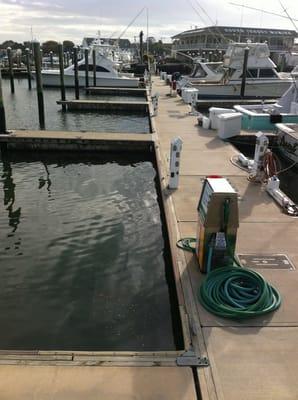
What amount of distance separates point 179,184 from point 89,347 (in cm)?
451

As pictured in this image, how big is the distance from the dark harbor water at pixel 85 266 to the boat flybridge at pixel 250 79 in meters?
16.1

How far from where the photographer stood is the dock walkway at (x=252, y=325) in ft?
10.6

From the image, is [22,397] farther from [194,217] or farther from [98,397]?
[194,217]

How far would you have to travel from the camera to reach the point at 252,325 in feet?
13.1

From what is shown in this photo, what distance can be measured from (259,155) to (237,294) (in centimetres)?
448

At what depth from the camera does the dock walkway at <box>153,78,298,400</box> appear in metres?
3.24

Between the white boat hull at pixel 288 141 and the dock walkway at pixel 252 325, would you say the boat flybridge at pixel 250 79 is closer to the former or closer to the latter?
the white boat hull at pixel 288 141

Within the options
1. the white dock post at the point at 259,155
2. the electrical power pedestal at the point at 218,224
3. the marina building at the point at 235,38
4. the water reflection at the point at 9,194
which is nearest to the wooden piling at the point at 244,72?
the water reflection at the point at 9,194

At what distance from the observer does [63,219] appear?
315 inches

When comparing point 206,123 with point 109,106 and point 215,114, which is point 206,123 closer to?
point 215,114

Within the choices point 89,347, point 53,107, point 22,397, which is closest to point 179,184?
point 89,347

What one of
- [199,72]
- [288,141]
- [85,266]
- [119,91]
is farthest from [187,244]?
[119,91]

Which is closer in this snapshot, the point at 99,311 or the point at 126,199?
the point at 99,311

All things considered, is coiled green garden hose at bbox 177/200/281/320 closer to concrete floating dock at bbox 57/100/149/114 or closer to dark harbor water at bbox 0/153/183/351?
dark harbor water at bbox 0/153/183/351
